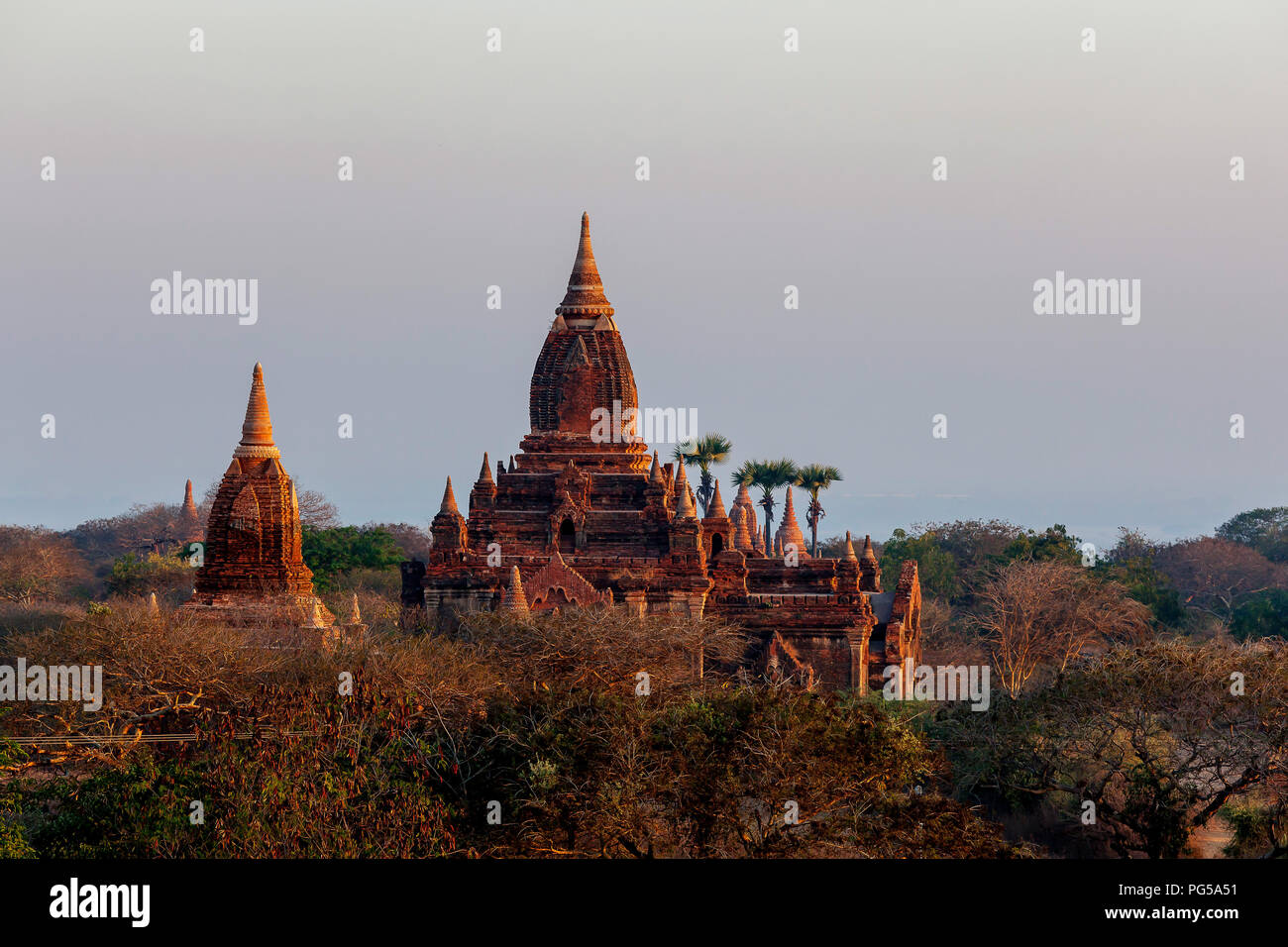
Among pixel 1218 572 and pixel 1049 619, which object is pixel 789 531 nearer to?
pixel 1049 619

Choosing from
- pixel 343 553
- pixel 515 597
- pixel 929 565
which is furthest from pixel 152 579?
pixel 929 565

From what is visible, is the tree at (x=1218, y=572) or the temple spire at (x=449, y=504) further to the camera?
the tree at (x=1218, y=572)

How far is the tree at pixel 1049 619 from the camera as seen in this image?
66.9m

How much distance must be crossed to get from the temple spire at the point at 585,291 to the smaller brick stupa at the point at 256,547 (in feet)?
42.7

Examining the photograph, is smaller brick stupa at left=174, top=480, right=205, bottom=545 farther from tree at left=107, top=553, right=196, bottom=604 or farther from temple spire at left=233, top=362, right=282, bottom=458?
temple spire at left=233, top=362, right=282, bottom=458

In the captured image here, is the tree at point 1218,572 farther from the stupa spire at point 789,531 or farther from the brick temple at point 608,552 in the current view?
the brick temple at point 608,552

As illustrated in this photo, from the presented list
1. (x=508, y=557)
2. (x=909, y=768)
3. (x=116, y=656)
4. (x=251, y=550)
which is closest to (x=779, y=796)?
(x=909, y=768)

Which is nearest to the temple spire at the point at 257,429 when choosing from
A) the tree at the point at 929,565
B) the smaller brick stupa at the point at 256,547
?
the smaller brick stupa at the point at 256,547

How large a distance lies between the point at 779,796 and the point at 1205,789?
10669 millimetres

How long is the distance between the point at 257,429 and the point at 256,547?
106 inches

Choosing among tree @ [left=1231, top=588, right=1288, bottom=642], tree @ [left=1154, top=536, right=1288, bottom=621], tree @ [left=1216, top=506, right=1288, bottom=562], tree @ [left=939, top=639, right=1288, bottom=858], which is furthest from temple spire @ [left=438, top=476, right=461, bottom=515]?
tree @ [left=1216, top=506, right=1288, bottom=562]

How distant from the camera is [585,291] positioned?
59.9m

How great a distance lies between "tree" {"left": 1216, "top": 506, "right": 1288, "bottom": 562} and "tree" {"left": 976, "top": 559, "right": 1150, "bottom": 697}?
4902 centimetres
